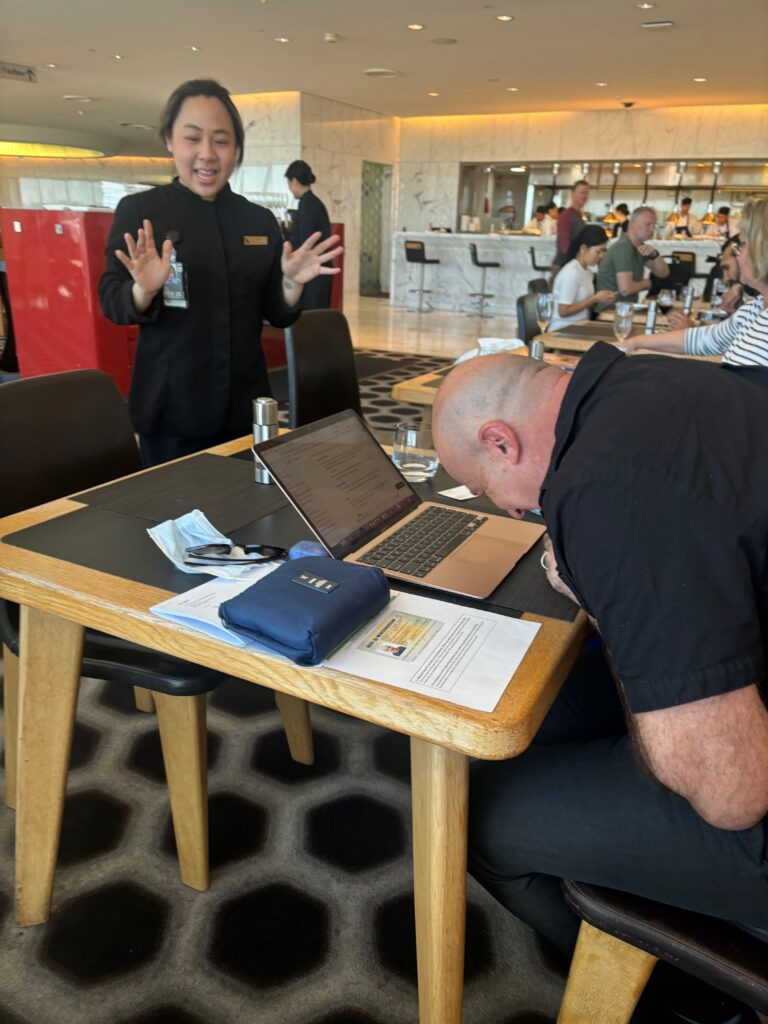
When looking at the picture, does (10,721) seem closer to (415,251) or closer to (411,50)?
(411,50)

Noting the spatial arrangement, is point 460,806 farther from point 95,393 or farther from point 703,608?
point 95,393

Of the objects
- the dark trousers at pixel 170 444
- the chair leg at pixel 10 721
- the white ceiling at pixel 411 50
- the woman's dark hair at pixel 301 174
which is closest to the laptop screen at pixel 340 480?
the chair leg at pixel 10 721

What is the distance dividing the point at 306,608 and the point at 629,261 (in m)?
4.68

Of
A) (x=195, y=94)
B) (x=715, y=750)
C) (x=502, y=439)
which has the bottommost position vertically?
(x=715, y=750)

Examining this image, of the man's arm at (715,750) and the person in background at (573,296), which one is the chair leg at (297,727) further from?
the person in background at (573,296)

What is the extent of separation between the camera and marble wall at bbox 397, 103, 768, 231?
10852 mm

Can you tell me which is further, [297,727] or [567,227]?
[567,227]

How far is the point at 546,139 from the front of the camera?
39.0ft

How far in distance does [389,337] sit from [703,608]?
828cm

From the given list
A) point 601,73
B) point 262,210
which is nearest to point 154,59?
point 601,73

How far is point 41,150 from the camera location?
18.5 meters

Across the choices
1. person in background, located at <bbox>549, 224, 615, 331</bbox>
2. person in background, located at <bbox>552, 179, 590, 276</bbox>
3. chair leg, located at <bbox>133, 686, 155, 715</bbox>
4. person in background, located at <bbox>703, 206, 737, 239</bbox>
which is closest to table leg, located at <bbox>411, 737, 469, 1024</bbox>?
chair leg, located at <bbox>133, 686, 155, 715</bbox>

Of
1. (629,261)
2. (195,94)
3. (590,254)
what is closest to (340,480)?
(195,94)

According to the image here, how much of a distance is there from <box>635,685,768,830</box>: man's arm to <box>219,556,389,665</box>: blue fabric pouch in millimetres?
329
